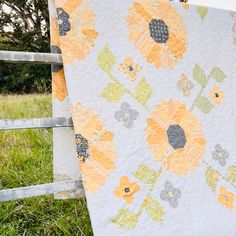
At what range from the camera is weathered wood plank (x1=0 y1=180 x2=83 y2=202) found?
3.37 feet

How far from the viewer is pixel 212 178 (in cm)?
121

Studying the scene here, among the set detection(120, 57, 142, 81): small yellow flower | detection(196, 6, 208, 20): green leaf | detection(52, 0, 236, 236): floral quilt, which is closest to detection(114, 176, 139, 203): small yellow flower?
detection(52, 0, 236, 236): floral quilt

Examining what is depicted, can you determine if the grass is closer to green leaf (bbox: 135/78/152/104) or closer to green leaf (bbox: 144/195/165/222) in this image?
green leaf (bbox: 144/195/165/222)

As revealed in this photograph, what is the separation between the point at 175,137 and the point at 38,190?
49cm

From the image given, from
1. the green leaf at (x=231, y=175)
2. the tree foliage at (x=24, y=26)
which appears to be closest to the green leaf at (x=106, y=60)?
the green leaf at (x=231, y=175)

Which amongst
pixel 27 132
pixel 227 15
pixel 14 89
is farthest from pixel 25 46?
pixel 227 15

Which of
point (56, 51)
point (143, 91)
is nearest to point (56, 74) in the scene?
point (56, 51)

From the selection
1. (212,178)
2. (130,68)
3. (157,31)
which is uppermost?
(157,31)

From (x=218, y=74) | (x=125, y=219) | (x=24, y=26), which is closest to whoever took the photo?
(x=125, y=219)

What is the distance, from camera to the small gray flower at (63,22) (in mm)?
1100

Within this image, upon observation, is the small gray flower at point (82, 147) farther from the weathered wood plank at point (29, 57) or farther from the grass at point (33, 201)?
the grass at point (33, 201)

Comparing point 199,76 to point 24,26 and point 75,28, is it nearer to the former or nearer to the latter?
point 75,28

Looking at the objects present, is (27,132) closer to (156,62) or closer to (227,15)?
(156,62)

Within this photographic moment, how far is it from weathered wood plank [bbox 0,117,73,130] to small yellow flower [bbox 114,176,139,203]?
245 millimetres
